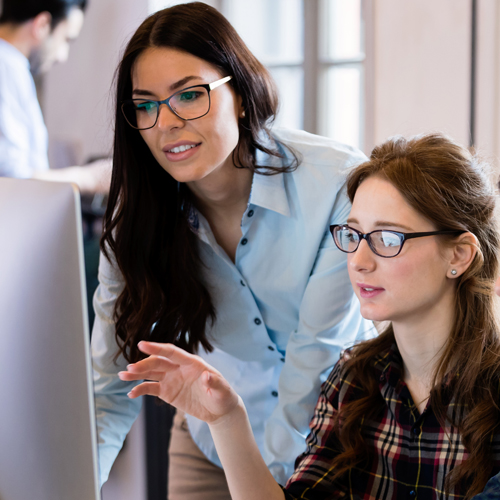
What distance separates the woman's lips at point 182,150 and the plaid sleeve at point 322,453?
21.2 inches

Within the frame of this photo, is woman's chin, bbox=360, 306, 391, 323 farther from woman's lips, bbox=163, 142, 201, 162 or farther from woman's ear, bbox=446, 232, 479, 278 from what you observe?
woman's lips, bbox=163, 142, 201, 162

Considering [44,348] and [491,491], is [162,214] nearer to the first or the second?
[44,348]

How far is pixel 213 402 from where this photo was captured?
95 cm

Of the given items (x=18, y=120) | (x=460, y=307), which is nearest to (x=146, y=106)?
(x=460, y=307)

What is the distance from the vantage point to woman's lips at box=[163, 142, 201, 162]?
1.17m

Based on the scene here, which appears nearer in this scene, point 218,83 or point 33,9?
point 218,83

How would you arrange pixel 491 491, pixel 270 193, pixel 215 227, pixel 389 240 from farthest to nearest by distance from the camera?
pixel 215 227
pixel 270 193
pixel 389 240
pixel 491 491

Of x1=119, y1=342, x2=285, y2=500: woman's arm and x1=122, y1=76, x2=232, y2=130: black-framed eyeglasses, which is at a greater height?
x1=122, y1=76, x2=232, y2=130: black-framed eyeglasses

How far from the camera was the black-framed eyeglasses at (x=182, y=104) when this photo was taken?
1.15 m

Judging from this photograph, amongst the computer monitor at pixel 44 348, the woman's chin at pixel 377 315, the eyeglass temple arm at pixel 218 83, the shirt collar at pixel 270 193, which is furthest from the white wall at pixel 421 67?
the computer monitor at pixel 44 348

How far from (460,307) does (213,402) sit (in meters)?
0.49

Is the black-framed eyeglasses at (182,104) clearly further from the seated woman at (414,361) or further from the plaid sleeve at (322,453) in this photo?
the plaid sleeve at (322,453)

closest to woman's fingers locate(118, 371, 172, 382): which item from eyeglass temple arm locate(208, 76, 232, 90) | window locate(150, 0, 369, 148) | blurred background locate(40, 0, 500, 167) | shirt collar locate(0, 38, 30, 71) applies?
eyeglass temple arm locate(208, 76, 232, 90)

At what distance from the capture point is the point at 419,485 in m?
1.01
